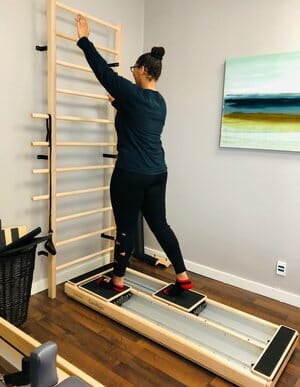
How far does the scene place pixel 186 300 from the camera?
236 cm

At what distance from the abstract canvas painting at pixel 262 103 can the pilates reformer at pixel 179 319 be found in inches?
37.2

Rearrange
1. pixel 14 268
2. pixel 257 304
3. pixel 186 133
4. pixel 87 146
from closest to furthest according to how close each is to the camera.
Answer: pixel 14 268
pixel 257 304
pixel 87 146
pixel 186 133

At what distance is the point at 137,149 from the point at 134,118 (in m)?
0.18

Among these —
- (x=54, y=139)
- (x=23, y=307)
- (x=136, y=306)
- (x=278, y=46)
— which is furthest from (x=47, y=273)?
(x=278, y=46)

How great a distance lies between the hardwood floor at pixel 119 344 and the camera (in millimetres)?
1780

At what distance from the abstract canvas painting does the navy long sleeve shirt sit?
750mm

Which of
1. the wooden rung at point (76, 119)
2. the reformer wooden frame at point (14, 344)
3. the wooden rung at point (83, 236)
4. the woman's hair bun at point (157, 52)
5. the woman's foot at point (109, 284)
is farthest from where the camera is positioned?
the wooden rung at point (83, 236)

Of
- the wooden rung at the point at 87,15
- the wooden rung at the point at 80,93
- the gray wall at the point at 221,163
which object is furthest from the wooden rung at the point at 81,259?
the wooden rung at the point at 87,15

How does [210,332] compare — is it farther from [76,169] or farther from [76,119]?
[76,119]

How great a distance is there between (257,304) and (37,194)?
1.74 m

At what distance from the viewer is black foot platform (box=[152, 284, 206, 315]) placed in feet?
7.43

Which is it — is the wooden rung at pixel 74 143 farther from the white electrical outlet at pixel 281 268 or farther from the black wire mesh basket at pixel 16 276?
the white electrical outlet at pixel 281 268

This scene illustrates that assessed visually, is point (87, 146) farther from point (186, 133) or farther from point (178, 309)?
point (178, 309)

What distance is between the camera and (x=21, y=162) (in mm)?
2383
